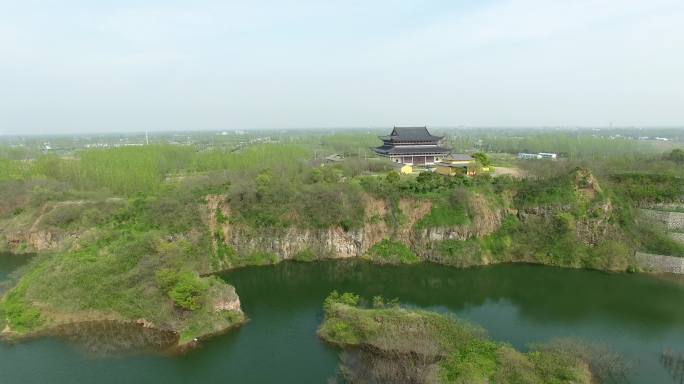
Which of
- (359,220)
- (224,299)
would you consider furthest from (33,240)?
(359,220)

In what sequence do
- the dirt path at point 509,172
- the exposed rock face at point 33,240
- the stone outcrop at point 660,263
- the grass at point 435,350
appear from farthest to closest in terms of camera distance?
the dirt path at point 509,172
the exposed rock face at point 33,240
the stone outcrop at point 660,263
the grass at point 435,350

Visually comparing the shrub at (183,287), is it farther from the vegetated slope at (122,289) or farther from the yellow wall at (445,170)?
the yellow wall at (445,170)

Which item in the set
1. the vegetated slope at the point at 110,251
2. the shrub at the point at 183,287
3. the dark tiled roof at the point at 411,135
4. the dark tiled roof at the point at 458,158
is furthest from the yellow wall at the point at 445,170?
the shrub at the point at 183,287

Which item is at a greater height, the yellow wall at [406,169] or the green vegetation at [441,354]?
the yellow wall at [406,169]

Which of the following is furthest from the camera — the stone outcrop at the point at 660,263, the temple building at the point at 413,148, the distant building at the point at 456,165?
the temple building at the point at 413,148

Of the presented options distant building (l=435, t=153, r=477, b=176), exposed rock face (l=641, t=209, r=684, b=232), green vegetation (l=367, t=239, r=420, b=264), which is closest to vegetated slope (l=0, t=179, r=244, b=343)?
green vegetation (l=367, t=239, r=420, b=264)

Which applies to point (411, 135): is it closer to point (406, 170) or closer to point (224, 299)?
point (406, 170)

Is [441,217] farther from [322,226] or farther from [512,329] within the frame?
[512,329]
